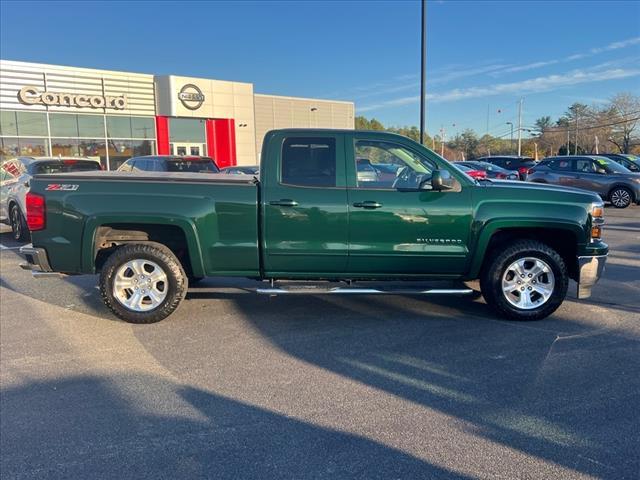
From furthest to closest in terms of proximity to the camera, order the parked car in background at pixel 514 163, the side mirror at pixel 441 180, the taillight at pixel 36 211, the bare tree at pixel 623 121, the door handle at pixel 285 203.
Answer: the bare tree at pixel 623 121 < the parked car in background at pixel 514 163 < the taillight at pixel 36 211 < the door handle at pixel 285 203 < the side mirror at pixel 441 180

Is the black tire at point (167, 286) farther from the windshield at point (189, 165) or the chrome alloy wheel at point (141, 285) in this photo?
the windshield at point (189, 165)

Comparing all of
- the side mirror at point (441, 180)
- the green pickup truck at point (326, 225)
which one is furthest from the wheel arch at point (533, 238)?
the side mirror at point (441, 180)

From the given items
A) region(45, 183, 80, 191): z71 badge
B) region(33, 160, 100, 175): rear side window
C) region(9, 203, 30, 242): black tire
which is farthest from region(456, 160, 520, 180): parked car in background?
region(45, 183, 80, 191): z71 badge

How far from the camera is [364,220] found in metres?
5.20

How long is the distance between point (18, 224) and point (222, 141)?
2500 cm

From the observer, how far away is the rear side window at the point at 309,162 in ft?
17.4

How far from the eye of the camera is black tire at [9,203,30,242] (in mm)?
10709

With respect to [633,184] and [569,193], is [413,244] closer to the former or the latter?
[569,193]

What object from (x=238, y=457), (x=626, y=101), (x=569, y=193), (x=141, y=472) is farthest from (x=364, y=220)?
(x=626, y=101)

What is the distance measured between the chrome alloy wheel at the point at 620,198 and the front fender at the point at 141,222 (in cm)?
1603

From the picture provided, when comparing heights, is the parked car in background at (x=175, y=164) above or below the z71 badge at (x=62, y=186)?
above

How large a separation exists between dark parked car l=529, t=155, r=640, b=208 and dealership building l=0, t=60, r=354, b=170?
22104 millimetres

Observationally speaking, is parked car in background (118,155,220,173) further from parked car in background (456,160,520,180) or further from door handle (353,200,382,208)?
parked car in background (456,160,520,180)

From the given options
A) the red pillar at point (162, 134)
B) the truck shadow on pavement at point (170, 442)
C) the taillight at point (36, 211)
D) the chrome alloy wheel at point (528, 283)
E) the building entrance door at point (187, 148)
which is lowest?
the truck shadow on pavement at point (170, 442)
